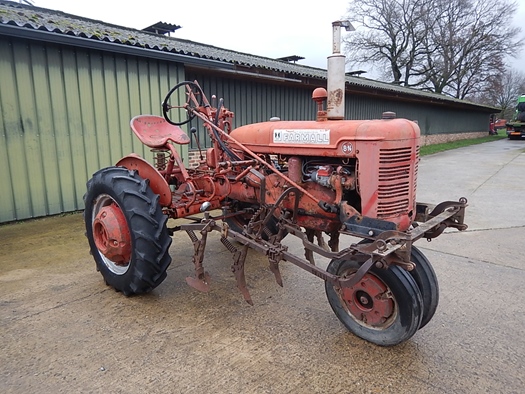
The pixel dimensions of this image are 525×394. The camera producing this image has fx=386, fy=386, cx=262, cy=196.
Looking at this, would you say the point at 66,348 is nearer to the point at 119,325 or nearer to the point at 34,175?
Answer: the point at 119,325

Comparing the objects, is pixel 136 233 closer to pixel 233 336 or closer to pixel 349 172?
pixel 233 336

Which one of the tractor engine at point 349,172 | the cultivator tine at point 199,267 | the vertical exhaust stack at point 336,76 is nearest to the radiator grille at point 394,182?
the tractor engine at point 349,172

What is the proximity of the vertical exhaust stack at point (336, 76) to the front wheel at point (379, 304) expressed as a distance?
1.04 metres

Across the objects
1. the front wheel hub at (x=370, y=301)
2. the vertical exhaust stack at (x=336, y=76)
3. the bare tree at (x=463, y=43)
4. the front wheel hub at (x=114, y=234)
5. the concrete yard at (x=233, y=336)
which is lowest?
the concrete yard at (x=233, y=336)

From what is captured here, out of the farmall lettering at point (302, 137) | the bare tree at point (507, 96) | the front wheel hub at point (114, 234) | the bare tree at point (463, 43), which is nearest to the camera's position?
the farmall lettering at point (302, 137)

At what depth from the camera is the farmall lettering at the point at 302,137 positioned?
2.46 meters

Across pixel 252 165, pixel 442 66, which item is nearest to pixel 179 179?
pixel 252 165

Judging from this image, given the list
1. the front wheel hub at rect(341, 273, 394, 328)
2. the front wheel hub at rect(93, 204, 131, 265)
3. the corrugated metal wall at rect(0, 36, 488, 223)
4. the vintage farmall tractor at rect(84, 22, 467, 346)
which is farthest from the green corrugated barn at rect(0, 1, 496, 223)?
the front wheel hub at rect(341, 273, 394, 328)

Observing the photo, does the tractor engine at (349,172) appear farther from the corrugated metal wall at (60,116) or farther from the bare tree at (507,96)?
the bare tree at (507,96)

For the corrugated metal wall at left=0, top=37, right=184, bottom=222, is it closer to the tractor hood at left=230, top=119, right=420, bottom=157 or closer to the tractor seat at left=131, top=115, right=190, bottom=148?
the tractor seat at left=131, top=115, right=190, bottom=148

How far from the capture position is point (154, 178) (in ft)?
9.84

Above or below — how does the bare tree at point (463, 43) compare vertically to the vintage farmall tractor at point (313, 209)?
above

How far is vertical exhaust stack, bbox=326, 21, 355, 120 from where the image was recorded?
2.53 meters

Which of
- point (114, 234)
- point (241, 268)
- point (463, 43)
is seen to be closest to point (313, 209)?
point (241, 268)
